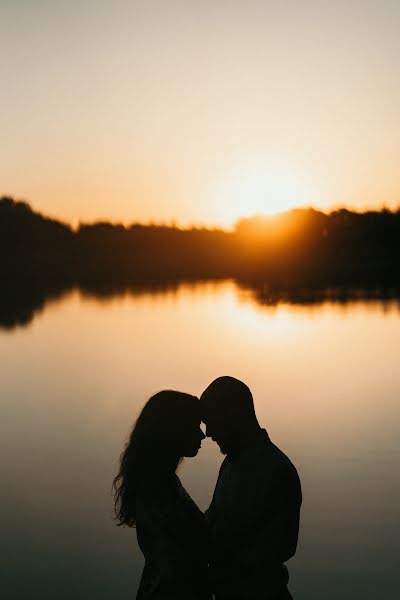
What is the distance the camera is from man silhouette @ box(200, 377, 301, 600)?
10.2 feet

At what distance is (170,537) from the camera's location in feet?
9.77

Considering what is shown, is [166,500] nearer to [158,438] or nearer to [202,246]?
[158,438]

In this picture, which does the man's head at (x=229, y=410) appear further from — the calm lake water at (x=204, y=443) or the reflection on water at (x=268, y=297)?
the reflection on water at (x=268, y=297)

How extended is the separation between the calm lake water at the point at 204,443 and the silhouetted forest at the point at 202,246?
288 feet

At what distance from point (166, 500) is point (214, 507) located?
16.1 inches

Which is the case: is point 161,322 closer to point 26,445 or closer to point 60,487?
point 26,445

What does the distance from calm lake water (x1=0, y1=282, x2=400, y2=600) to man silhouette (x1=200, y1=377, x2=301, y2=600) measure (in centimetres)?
533

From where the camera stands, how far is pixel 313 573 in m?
8.65

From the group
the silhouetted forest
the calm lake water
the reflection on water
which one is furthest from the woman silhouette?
the silhouetted forest


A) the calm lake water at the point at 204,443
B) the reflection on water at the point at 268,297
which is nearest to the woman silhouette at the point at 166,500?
the calm lake water at the point at 204,443

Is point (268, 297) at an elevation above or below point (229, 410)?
below

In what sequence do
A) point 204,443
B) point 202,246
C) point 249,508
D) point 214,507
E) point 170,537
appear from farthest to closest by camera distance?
point 202,246
point 204,443
point 214,507
point 249,508
point 170,537

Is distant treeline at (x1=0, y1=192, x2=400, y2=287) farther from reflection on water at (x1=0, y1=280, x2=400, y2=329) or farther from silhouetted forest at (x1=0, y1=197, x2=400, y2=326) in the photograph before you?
reflection on water at (x1=0, y1=280, x2=400, y2=329)

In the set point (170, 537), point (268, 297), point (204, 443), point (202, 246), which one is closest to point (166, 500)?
point (170, 537)
